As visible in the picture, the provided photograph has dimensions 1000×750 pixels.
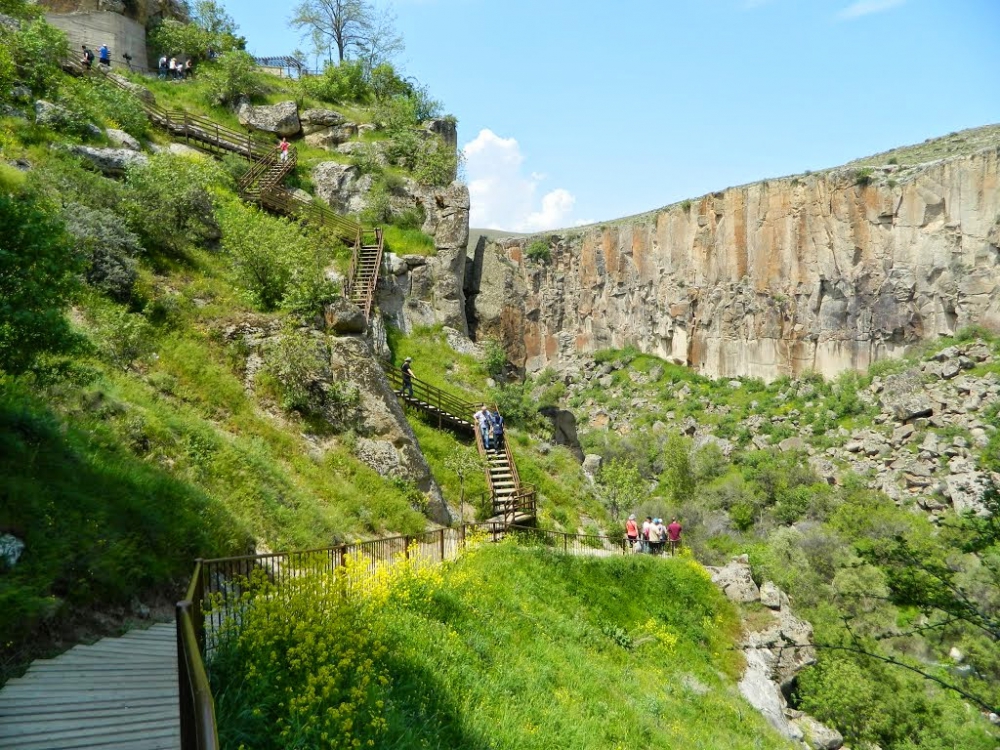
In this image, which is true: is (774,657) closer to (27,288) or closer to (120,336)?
(120,336)

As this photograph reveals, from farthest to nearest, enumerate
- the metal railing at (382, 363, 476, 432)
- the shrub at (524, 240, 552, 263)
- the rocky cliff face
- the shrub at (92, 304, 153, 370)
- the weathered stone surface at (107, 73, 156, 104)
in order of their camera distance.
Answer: the shrub at (524, 240, 552, 263) → the rocky cliff face → the weathered stone surface at (107, 73, 156, 104) → the metal railing at (382, 363, 476, 432) → the shrub at (92, 304, 153, 370)

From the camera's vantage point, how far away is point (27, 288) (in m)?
7.84

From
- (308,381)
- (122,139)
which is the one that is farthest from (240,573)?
(122,139)

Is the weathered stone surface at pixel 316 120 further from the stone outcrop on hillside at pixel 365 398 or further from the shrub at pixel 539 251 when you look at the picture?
the shrub at pixel 539 251

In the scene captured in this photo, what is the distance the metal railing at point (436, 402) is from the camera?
2147cm

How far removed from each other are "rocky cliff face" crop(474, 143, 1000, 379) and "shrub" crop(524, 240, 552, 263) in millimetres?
881

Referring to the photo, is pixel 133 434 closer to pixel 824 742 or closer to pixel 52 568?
pixel 52 568

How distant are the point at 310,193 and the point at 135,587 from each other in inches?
1075

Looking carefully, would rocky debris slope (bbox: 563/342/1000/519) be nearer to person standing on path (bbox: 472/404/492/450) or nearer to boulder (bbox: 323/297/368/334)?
person standing on path (bbox: 472/404/492/450)

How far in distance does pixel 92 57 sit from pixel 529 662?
33.4m

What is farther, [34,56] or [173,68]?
[173,68]

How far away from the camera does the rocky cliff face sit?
152ft

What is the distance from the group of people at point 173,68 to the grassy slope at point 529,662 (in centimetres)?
3451

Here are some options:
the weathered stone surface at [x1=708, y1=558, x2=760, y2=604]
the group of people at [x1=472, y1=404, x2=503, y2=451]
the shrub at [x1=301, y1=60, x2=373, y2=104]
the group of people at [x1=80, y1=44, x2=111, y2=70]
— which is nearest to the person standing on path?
the group of people at [x1=472, y1=404, x2=503, y2=451]
